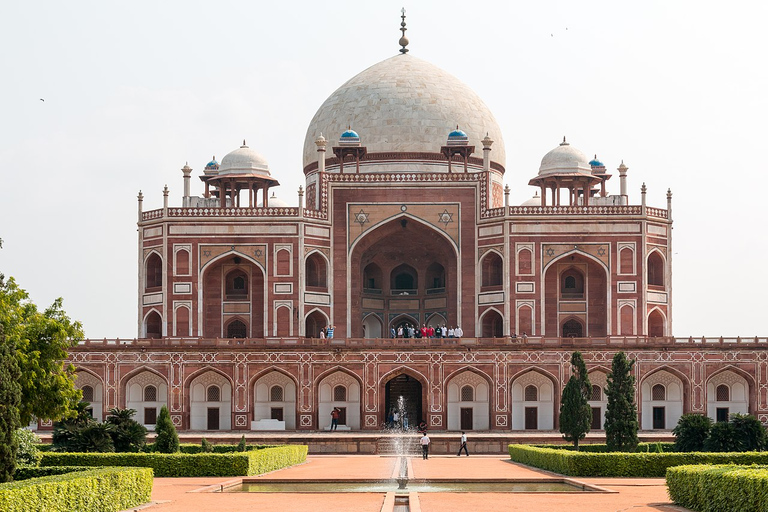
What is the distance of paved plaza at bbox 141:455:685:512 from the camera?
14.9 m

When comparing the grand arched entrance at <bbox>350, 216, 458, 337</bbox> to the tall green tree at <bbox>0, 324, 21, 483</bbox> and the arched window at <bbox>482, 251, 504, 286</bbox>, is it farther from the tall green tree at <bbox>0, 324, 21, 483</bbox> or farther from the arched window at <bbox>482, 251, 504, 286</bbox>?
the tall green tree at <bbox>0, 324, 21, 483</bbox>

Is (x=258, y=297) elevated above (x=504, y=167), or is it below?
below

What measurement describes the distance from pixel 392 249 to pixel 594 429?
1024 centimetres

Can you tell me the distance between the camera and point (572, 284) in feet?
123

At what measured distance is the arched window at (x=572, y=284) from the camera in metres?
37.1

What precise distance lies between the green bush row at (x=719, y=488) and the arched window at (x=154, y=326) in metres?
23.7

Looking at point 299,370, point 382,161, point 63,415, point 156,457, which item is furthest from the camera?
point 382,161

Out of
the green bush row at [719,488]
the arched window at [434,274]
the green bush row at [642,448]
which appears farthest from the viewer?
the arched window at [434,274]

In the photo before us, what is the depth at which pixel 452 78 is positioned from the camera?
42.3 m

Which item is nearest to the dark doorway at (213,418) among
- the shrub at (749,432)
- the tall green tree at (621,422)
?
the tall green tree at (621,422)

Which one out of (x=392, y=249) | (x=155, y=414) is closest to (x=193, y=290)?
(x=155, y=414)

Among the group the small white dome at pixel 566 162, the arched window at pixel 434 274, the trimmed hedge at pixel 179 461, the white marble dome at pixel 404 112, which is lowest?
the trimmed hedge at pixel 179 461

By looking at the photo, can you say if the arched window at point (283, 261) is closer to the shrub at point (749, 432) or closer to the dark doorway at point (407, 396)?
the dark doorway at point (407, 396)

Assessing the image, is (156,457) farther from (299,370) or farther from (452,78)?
(452,78)
